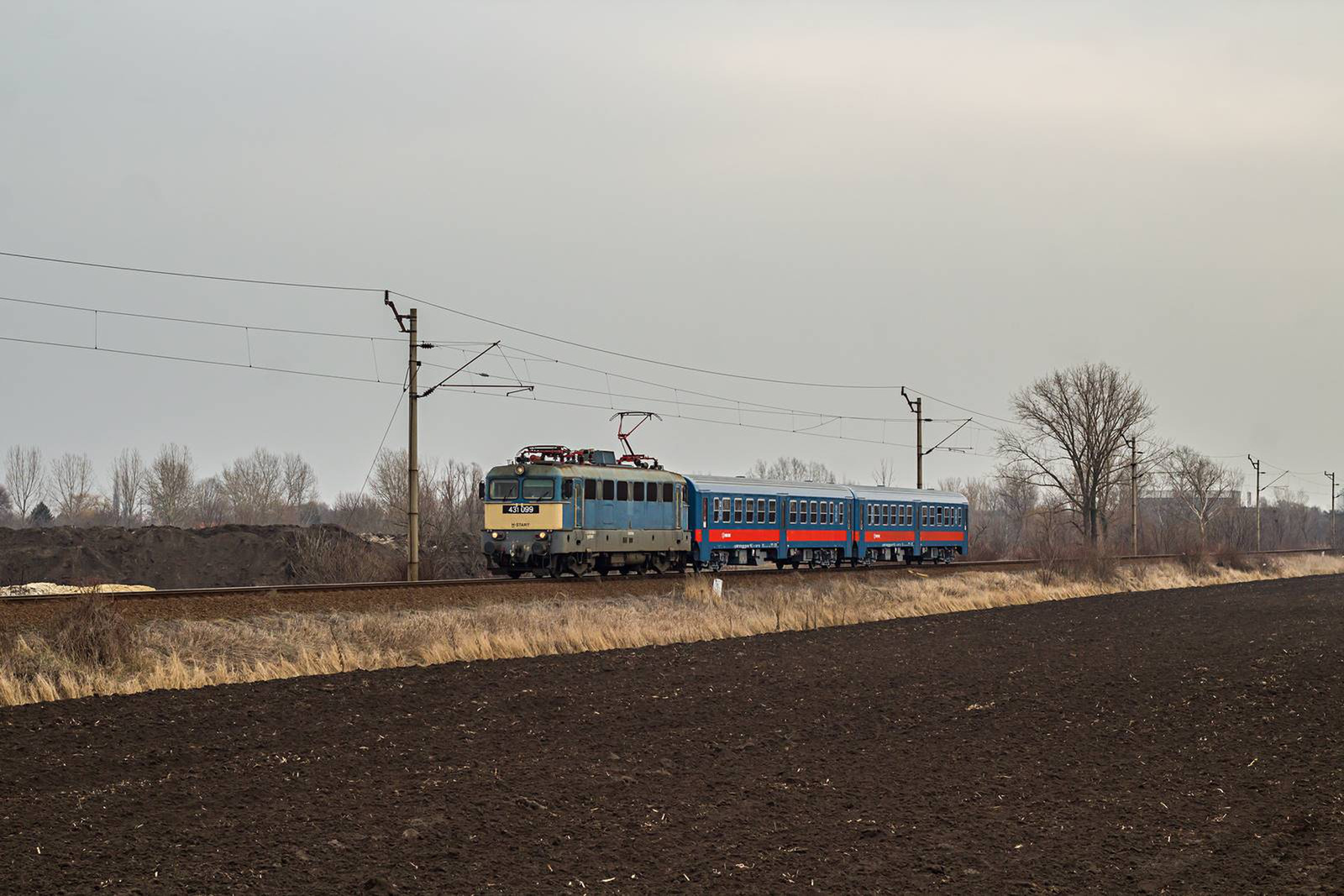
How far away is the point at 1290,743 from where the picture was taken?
47.4 feet

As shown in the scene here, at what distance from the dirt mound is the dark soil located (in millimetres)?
26567

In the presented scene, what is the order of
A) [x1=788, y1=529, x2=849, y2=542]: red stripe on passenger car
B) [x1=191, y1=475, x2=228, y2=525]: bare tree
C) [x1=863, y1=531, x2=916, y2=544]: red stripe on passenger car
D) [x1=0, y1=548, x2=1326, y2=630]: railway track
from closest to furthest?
[x1=0, y1=548, x2=1326, y2=630]: railway track, [x1=788, y1=529, x2=849, y2=542]: red stripe on passenger car, [x1=863, y1=531, x2=916, y2=544]: red stripe on passenger car, [x1=191, y1=475, x2=228, y2=525]: bare tree

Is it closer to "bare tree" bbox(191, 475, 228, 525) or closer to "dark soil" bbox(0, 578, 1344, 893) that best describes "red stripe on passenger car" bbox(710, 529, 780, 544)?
"dark soil" bbox(0, 578, 1344, 893)

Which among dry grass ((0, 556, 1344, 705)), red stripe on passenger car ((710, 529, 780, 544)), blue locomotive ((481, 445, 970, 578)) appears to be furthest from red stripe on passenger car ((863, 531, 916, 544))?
dry grass ((0, 556, 1344, 705))

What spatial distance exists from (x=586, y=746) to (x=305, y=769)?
3000mm

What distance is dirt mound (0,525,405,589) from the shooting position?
1761 inches

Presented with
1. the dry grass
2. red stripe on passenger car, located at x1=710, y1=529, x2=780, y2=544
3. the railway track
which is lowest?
the dry grass

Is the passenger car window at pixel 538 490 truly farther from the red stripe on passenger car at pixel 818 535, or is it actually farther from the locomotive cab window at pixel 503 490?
the red stripe on passenger car at pixel 818 535

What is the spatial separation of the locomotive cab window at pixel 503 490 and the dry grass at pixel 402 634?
4.76 m

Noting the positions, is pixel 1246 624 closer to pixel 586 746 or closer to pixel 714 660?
pixel 714 660

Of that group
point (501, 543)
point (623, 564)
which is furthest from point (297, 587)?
point (623, 564)

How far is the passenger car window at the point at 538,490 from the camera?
32.0m

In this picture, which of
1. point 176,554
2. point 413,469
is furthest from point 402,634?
point 176,554

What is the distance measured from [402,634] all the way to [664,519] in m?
14.9
